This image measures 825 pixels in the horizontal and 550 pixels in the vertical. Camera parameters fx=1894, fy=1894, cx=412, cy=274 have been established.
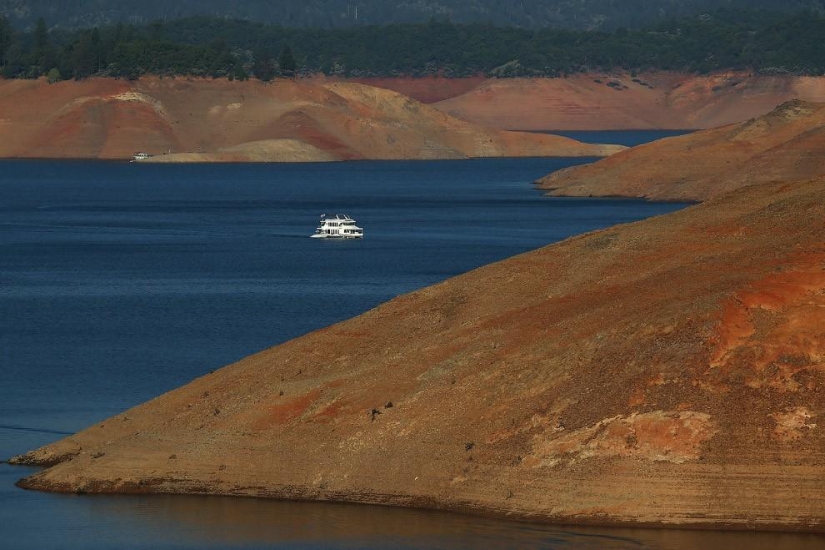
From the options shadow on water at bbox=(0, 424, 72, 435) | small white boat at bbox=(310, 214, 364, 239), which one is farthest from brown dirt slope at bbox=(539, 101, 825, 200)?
shadow on water at bbox=(0, 424, 72, 435)

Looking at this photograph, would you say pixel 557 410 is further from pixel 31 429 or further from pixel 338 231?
pixel 338 231

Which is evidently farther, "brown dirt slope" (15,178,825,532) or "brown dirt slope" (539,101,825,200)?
"brown dirt slope" (539,101,825,200)

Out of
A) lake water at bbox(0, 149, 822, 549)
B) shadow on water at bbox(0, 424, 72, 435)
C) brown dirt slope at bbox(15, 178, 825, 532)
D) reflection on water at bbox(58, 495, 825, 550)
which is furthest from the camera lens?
shadow on water at bbox(0, 424, 72, 435)

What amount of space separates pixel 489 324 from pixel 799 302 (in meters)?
7.83

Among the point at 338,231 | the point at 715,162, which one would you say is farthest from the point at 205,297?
the point at 715,162

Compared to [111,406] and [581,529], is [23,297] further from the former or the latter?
[581,529]

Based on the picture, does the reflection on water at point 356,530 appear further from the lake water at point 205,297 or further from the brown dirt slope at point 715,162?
the brown dirt slope at point 715,162

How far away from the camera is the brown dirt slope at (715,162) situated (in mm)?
141625

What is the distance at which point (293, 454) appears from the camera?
1492 inches

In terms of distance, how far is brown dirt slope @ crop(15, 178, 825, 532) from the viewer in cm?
3481

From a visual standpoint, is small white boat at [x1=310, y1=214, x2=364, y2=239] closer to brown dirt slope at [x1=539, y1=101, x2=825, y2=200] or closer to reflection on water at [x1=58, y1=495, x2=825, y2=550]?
brown dirt slope at [x1=539, y1=101, x2=825, y2=200]

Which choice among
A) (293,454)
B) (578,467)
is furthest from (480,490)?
(293,454)

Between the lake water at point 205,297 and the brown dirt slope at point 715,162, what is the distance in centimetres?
547

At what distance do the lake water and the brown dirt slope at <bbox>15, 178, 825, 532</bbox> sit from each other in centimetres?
64
